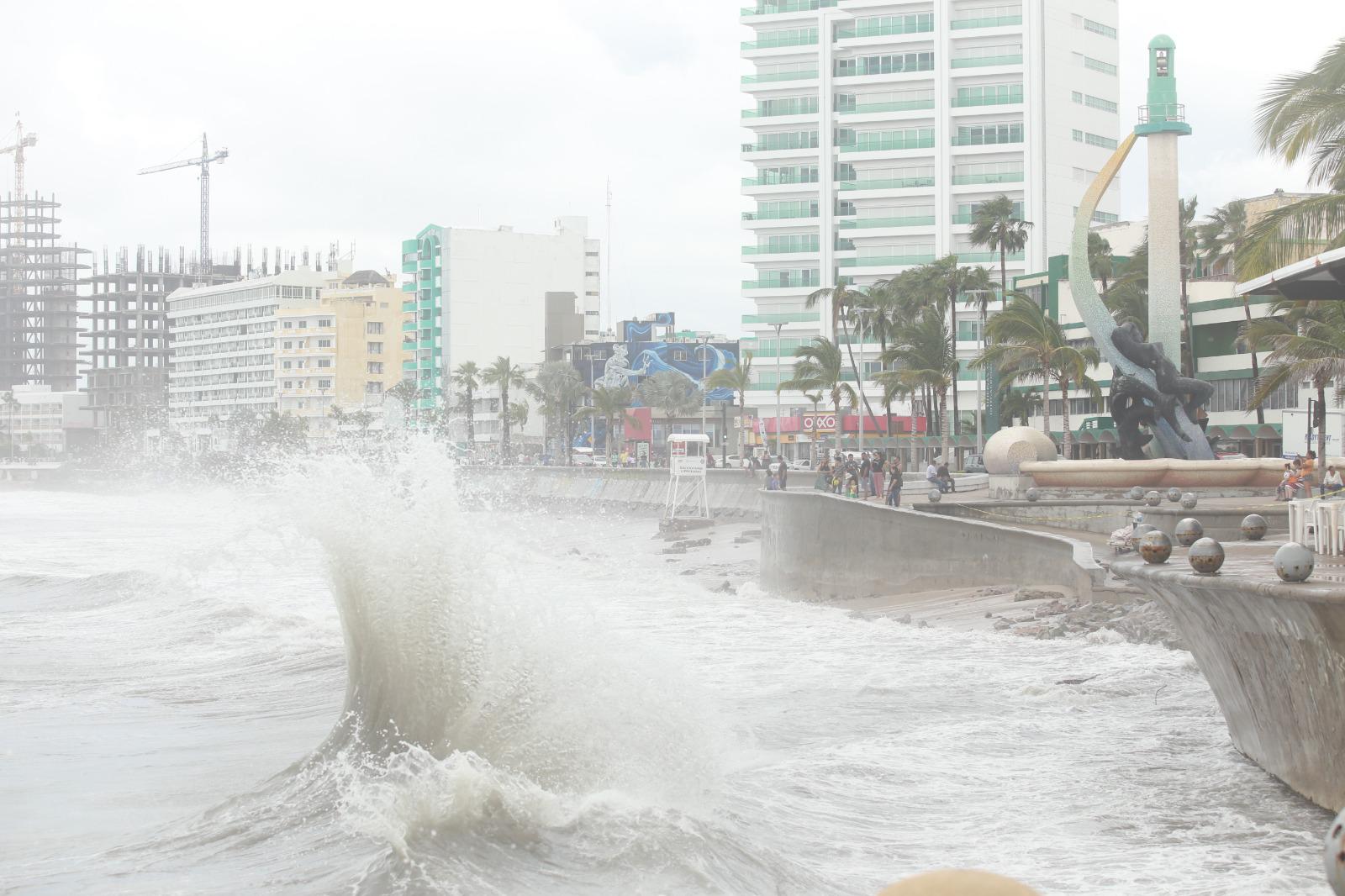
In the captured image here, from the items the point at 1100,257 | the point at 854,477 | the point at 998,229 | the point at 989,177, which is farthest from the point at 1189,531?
the point at 989,177

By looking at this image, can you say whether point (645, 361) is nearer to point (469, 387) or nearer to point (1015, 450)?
point (469, 387)

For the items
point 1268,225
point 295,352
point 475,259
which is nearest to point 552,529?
point 1268,225

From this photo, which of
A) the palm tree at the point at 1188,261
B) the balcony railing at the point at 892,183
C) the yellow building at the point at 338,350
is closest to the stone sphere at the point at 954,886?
the palm tree at the point at 1188,261

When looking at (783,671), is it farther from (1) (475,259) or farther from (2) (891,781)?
(1) (475,259)

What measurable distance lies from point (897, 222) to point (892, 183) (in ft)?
8.89

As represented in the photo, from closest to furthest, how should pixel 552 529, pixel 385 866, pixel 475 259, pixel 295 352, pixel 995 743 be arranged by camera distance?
pixel 385 866, pixel 995 743, pixel 552 529, pixel 475 259, pixel 295 352

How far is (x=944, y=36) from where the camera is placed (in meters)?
95.2

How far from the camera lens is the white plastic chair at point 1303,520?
37.5 ft

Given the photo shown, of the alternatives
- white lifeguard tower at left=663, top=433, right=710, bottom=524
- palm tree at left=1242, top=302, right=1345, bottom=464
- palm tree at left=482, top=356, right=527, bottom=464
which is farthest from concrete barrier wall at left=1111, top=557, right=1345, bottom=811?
palm tree at left=482, top=356, right=527, bottom=464

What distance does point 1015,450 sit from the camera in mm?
36656

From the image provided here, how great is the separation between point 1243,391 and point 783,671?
5114 centimetres

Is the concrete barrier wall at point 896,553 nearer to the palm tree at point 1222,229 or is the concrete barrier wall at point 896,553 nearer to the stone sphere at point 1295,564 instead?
the stone sphere at point 1295,564

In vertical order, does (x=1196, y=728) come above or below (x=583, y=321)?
below

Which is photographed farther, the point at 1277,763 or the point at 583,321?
the point at 583,321
